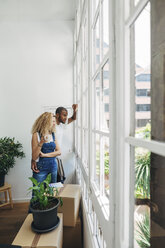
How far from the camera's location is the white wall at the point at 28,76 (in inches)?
120

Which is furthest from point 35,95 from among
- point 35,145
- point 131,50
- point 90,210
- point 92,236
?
point 131,50

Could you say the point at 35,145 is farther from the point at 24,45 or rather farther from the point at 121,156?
the point at 24,45

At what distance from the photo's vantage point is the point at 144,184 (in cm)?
49

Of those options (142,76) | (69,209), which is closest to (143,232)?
(142,76)

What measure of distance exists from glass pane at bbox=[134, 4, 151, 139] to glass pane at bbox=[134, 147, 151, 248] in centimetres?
7

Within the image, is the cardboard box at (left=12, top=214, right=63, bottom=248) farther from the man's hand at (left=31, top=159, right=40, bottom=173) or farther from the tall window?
the man's hand at (left=31, top=159, right=40, bottom=173)

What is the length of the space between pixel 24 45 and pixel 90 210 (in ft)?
9.59

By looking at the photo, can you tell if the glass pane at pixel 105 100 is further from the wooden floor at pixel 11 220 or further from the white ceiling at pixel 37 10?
the white ceiling at pixel 37 10

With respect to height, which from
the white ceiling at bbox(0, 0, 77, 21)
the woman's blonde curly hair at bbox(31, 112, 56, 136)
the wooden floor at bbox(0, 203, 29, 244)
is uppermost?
the white ceiling at bbox(0, 0, 77, 21)

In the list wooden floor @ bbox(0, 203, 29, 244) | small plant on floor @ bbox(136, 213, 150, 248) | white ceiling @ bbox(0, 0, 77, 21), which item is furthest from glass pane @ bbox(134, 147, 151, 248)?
white ceiling @ bbox(0, 0, 77, 21)

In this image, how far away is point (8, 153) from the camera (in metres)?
2.79

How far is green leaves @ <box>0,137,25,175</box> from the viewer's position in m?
2.70

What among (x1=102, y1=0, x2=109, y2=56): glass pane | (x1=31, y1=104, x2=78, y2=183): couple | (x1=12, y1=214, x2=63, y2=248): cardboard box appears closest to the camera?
(x1=102, y1=0, x2=109, y2=56): glass pane

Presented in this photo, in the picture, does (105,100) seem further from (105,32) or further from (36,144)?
(36,144)
